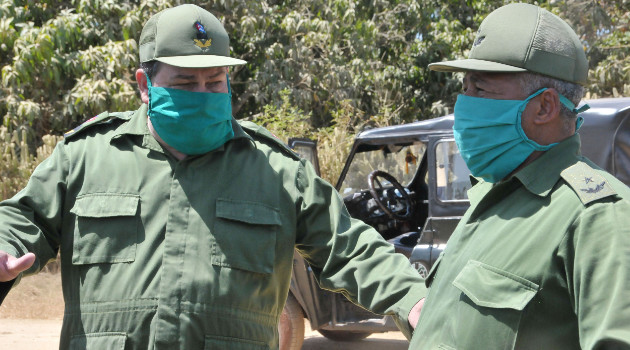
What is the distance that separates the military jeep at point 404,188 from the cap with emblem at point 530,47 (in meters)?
3.76

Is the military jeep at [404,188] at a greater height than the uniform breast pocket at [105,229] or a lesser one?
lesser

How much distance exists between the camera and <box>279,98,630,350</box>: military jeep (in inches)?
224

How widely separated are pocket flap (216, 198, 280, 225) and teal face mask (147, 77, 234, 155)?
22 centimetres

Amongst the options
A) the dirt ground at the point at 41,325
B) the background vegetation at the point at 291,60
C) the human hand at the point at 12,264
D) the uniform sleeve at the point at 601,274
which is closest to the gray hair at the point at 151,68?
the human hand at the point at 12,264

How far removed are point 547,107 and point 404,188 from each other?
213 inches

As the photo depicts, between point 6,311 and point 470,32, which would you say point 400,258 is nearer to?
point 6,311

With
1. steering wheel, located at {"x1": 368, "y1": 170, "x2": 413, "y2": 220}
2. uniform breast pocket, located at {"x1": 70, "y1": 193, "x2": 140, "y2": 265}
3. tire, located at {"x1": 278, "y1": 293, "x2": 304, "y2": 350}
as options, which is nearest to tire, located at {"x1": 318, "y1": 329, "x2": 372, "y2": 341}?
tire, located at {"x1": 278, "y1": 293, "x2": 304, "y2": 350}

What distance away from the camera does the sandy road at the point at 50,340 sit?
7793 millimetres

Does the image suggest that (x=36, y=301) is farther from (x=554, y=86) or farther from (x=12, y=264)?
(x=554, y=86)

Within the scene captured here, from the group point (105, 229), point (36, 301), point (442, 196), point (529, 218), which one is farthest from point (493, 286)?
point (36, 301)

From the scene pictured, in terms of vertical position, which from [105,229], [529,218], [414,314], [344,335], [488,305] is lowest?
[344,335]

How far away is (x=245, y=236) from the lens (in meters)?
2.74

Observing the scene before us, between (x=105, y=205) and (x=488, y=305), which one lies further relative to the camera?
(x=105, y=205)

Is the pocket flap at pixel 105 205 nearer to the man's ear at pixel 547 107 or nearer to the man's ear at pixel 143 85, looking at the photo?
the man's ear at pixel 143 85
